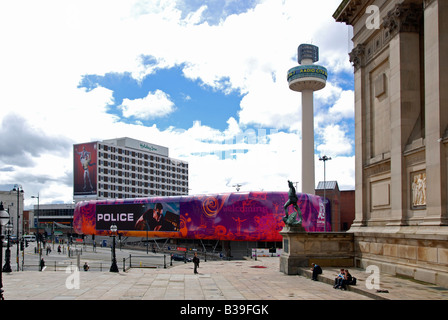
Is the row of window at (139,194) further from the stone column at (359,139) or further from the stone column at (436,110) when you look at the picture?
the stone column at (436,110)

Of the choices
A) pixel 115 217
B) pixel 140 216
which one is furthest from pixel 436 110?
pixel 115 217

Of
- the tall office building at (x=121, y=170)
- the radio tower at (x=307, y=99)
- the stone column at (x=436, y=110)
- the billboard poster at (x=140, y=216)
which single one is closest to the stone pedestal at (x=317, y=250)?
the stone column at (x=436, y=110)

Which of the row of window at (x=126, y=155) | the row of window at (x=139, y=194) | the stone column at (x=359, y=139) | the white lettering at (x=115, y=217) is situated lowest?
the white lettering at (x=115, y=217)

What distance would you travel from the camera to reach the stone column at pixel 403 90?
24.4m

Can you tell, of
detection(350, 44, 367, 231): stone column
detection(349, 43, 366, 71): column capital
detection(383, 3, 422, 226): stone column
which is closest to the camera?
detection(383, 3, 422, 226): stone column

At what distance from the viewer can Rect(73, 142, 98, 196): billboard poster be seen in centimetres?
15062

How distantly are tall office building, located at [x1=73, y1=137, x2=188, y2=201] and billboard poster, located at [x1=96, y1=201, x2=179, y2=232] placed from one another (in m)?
46.3

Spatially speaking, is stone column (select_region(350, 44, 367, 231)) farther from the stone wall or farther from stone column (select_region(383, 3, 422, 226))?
stone column (select_region(383, 3, 422, 226))

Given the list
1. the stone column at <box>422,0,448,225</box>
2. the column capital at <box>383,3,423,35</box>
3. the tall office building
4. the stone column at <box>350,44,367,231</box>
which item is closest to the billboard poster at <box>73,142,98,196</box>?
the tall office building

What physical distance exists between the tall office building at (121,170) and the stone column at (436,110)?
455ft

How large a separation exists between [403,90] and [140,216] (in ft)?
269

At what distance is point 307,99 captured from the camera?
12362 centimetres
